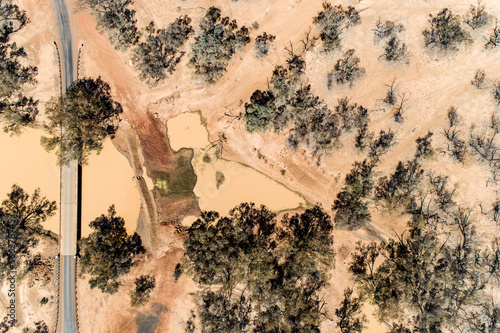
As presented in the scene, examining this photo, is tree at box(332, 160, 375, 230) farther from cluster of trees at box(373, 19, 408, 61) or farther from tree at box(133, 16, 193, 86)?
tree at box(133, 16, 193, 86)

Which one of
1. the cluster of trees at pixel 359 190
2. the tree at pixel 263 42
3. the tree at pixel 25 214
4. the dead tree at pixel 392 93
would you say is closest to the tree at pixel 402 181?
the cluster of trees at pixel 359 190

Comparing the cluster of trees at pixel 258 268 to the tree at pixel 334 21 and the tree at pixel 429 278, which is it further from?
the tree at pixel 334 21

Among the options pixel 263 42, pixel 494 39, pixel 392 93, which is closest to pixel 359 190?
pixel 392 93

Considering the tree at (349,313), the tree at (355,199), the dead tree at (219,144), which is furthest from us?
the dead tree at (219,144)

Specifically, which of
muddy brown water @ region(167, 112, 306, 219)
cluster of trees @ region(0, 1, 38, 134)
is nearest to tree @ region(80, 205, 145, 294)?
muddy brown water @ region(167, 112, 306, 219)

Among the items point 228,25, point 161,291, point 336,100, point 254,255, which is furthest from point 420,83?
point 161,291

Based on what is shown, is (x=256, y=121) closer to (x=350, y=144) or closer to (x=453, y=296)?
(x=350, y=144)

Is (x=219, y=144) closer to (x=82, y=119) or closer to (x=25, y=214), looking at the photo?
(x=82, y=119)
